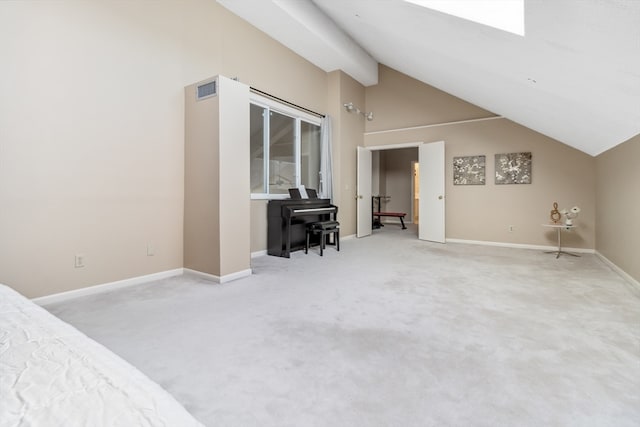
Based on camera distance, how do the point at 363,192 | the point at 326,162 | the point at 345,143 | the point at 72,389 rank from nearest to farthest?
the point at 72,389 → the point at 326,162 → the point at 345,143 → the point at 363,192

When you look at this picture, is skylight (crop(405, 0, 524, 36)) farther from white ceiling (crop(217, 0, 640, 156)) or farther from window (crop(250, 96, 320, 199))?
window (crop(250, 96, 320, 199))

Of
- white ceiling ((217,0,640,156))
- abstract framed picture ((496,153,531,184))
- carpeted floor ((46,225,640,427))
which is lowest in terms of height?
carpeted floor ((46,225,640,427))

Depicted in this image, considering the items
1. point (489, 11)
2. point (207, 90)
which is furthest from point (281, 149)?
point (489, 11)

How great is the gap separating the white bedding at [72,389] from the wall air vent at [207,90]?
287 centimetres

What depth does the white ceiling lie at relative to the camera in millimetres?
1671

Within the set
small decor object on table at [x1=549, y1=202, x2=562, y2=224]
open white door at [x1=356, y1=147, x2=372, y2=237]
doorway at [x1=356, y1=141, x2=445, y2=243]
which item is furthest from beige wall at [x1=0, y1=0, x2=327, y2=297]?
small decor object on table at [x1=549, y1=202, x2=562, y2=224]

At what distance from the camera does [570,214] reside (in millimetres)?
4906

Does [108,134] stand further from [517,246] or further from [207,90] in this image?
[517,246]

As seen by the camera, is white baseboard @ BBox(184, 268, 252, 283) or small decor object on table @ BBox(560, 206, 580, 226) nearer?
white baseboard @ BBox(184, 268, 252, 283)

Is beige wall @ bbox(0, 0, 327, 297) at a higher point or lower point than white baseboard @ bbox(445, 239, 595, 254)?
higher

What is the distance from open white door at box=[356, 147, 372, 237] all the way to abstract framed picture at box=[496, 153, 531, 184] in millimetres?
2589

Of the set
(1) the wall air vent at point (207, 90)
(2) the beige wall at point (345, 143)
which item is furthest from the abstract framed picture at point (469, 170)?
(1) the wall air vent at point (207, 90)

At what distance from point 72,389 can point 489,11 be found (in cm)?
308

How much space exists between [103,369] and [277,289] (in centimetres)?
233
